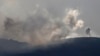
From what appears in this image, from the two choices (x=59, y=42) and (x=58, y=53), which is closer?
(x=58, y=53)

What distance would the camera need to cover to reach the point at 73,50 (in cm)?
14225

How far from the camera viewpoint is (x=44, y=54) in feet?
459

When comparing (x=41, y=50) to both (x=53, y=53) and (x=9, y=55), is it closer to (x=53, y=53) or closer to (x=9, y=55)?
(x=53, y=53)

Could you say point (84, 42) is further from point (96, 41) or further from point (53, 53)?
point (53, 53)

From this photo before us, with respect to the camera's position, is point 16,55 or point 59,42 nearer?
point 16,55

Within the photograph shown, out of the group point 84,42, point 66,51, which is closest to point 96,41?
point 84,42

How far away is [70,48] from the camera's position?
470ft

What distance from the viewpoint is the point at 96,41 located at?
145 meters

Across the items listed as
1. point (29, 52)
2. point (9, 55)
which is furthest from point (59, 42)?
point (9, 55)

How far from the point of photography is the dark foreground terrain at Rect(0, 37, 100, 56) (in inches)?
5488

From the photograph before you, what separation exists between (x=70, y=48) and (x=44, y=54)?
1440 cm

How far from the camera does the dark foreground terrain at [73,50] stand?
457 ft

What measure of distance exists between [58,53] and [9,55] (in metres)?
25.3

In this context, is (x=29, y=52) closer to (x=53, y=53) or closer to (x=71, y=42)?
(x=53, y=53)
